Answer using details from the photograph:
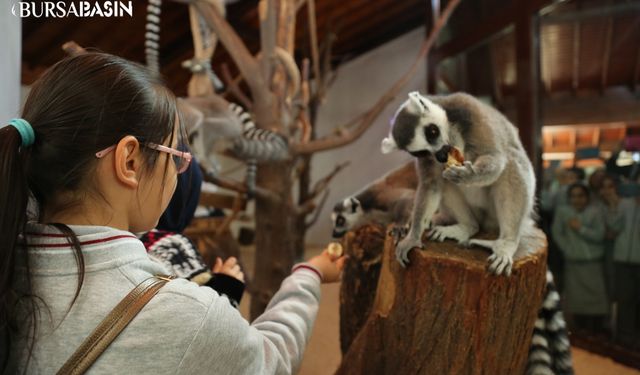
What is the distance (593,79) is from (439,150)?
159 cm

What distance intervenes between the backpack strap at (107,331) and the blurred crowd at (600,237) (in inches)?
77.8

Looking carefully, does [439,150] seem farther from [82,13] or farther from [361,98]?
[361,98]

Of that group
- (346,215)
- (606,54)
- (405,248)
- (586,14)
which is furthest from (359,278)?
(586,14)

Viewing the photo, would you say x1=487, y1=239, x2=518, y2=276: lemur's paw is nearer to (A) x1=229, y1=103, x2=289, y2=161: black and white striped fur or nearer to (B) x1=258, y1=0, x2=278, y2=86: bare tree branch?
(A) x1=229, y1=103, x2=289, y2=161: black and white striped fur

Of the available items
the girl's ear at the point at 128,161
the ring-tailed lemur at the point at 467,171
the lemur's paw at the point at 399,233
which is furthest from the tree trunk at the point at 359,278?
the girl's ear at the point at 128,161

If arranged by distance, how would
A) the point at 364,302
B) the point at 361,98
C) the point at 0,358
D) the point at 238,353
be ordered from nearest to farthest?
the point at 0,358, the point at 238,353, the point at 364,302, the point at 361,98

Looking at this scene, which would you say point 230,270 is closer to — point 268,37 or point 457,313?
point 457,313

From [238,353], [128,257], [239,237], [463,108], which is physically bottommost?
[239,237]

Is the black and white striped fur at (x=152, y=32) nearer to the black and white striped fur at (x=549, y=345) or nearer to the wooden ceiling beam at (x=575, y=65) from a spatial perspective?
the black and white striped fur at (x=549, y=345)

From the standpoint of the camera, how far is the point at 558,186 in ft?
7.24

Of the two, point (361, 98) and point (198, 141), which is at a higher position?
point (361, 98)

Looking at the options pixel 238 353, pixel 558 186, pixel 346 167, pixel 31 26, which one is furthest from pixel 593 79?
pixel 31 26

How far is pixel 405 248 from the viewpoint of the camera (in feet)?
→ 3.86

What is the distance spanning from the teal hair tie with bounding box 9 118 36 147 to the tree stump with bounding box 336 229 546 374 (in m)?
0.91
